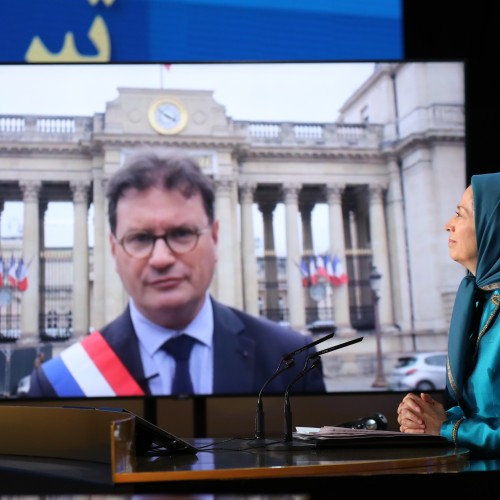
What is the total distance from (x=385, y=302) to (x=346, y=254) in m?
0.48

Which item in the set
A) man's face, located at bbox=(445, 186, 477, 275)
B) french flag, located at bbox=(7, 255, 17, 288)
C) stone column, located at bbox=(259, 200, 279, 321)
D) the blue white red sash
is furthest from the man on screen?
man's face, located at bbox=(445, 186, 477, 275)

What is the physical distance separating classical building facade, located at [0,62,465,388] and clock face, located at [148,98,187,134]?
0.01 metres

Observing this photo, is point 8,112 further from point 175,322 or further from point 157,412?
point 157,412

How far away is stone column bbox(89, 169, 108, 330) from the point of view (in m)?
4.78

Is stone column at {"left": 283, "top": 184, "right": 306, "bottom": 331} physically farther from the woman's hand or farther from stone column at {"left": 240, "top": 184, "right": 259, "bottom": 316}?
the woman's hand

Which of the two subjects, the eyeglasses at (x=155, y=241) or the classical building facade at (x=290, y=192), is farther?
the classical building facade at (x=290, y=192)

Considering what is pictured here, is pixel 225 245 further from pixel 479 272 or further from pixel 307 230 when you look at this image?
pixel 479 272

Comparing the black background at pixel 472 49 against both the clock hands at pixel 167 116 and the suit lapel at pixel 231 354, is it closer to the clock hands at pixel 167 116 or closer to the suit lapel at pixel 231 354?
the clock hands at pixel 167 116

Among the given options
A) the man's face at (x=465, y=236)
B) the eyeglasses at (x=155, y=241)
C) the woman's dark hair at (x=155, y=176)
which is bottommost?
the man's face at (x=465, y=236)

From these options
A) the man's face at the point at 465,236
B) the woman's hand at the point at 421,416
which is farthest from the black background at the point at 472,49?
the woman's hand at the point at 421,416

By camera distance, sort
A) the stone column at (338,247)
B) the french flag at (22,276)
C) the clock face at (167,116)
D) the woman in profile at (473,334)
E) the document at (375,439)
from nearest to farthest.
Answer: the document at (375,439) < the woman in profile at (473,334) < the french flag at (22,276) < the clock face at (167,116) < the stone column at (338,247)

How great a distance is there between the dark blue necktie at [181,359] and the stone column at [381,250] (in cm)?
153

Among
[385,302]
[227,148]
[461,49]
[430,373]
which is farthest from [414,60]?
[430,373]

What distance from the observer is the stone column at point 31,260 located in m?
4.70
